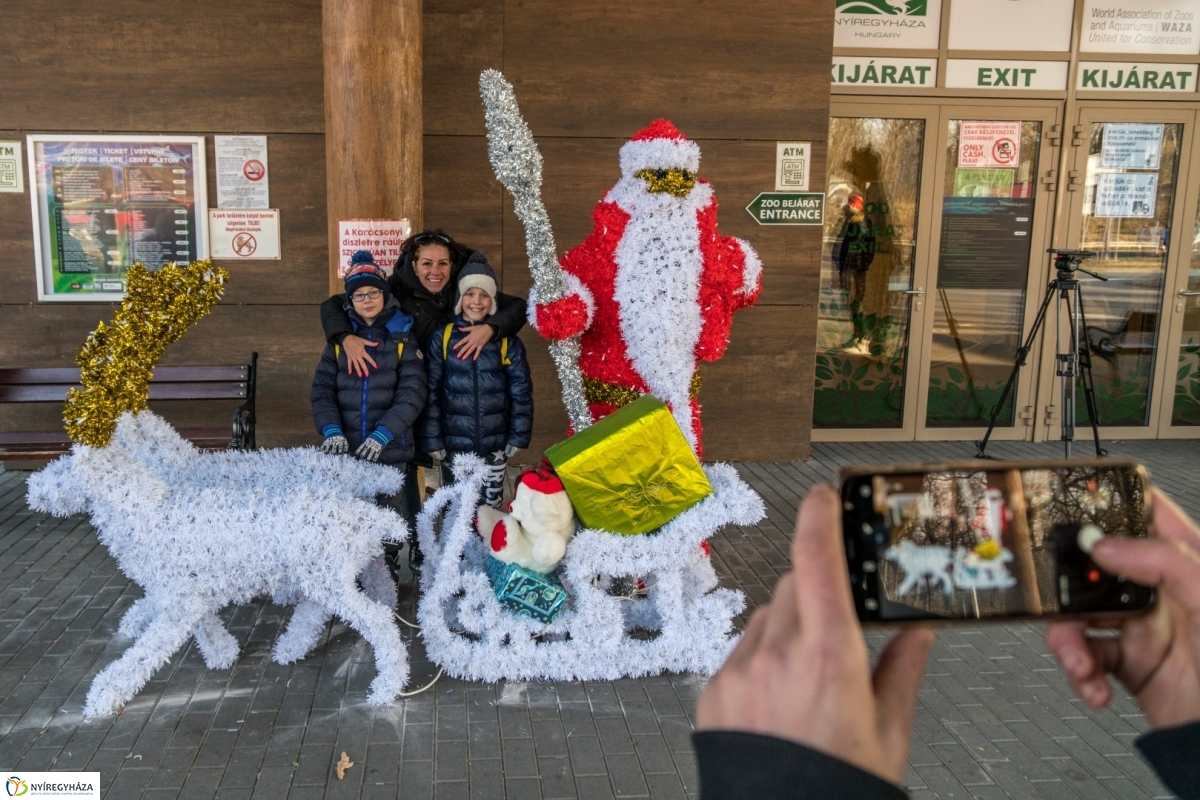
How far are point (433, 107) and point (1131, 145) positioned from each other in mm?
5681

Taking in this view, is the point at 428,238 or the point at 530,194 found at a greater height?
the point at 530,194

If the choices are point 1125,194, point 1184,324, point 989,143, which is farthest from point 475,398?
point 1184,324

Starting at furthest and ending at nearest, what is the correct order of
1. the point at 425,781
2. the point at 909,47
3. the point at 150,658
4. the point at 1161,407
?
the point at 1161,407
the point at 909,47
the point at 150,658
the point at 425,781

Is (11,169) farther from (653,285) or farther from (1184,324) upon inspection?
(1184,324)

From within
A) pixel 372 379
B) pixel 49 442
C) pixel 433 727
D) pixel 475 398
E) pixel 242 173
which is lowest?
pixel 433 727

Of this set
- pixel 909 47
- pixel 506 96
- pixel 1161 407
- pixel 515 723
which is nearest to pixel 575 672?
pixel 515 723

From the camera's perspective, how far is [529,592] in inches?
138

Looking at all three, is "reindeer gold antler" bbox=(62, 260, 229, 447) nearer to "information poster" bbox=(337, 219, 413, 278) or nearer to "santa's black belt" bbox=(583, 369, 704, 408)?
"information poster" bbox=(337, 219, 413, 278)

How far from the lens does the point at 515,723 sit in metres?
3.24

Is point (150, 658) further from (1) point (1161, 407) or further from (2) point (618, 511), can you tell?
(1) point (1161, 407)

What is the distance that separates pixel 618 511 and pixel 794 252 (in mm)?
3787

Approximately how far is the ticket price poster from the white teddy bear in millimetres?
3911

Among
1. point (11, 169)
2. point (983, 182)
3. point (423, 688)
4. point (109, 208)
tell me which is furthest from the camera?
point (983, 182)

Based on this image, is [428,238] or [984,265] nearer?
[428,238]
